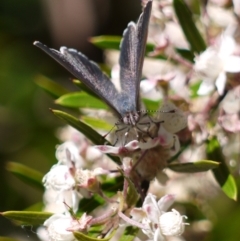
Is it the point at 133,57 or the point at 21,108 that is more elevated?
the point at 133,57

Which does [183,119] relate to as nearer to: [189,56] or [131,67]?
[131,67]

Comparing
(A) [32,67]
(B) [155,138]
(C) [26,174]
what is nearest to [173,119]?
(B) [155,138]

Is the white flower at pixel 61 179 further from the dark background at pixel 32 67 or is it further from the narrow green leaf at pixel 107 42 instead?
the dark background at pixel 32 67

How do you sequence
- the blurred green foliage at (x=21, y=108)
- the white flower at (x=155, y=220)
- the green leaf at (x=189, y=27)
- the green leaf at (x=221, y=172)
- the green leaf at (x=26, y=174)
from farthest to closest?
the blurred green foliage at (x=21, y=108) → the green leaf at (x=26, y=174) → the green leaf at (x=189, y=27) → the green leaf at (x=221, y=172) → the white flower at (x=155, y=220)

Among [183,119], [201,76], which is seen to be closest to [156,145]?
[183,119]

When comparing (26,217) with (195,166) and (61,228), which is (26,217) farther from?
(195,166)

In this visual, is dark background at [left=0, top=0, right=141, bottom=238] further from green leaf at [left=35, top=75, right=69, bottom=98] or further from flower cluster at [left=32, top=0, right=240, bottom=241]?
flower cluster at [left=32, top=0, right=240, bottom=241]

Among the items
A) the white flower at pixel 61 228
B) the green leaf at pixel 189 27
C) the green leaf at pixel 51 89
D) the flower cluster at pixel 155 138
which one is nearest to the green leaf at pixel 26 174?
the flower cluster at pixel 155 138
